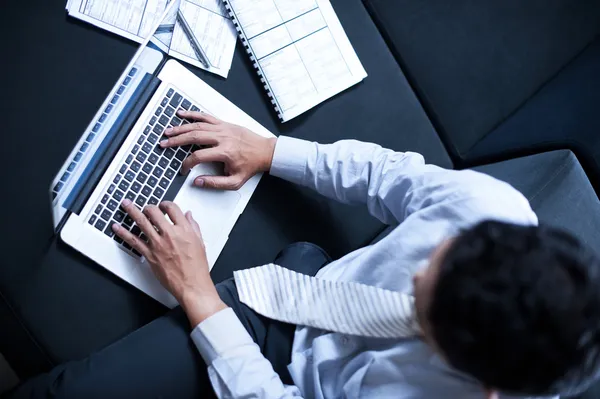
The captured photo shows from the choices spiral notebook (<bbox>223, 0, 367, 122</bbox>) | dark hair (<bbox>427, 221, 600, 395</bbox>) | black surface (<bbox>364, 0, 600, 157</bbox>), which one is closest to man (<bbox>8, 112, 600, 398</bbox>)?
dark hair (<bbox>427, 221, 600, 395</bbox>)

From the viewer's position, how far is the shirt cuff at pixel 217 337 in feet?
2.54

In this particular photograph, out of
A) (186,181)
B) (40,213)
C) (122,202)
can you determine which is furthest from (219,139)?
(40,213)

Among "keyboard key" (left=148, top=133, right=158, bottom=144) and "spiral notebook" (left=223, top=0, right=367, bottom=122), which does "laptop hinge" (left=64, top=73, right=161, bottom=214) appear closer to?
"keyboard key" (left=148, top=133, right=158, bottom=144)

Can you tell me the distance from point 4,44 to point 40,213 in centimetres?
31

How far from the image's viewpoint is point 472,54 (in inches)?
44.3

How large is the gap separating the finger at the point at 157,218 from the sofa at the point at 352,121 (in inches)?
4.9

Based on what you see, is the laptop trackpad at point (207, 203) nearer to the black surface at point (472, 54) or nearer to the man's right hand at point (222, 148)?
the man's right hand at point (222, 148)

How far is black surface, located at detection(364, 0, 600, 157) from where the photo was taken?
43.4 inches

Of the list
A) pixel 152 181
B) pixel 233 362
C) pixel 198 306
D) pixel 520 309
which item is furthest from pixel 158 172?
pixel 520 309

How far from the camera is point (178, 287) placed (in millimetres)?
801

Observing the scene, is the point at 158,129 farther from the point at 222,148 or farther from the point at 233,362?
the point at 233,362

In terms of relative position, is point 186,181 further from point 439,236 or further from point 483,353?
point 483,353

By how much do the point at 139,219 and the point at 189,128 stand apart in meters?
0.18

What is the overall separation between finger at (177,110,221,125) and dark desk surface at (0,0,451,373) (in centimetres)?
8
